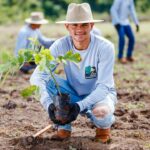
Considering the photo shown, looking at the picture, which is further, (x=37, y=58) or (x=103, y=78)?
(x=103, y=78)

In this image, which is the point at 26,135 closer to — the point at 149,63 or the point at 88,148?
the point at 88,148

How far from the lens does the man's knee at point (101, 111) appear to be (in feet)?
17.3

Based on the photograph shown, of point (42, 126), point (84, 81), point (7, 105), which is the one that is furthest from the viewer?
point (7, 105)

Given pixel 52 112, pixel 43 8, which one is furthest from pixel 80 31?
pixel 43 8

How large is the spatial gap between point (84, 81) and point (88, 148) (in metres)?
0.70

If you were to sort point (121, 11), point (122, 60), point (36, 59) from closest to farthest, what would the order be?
point (36, 59) < point (122, 60) < point (121, 11)

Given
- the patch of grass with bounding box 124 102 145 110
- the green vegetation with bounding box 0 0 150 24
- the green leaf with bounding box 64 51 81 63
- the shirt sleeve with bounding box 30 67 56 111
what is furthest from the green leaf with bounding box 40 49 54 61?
the green vegetation with bounding box 0 0 150 24

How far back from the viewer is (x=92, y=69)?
5.48 meters

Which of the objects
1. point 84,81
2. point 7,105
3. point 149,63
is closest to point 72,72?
point 84,81

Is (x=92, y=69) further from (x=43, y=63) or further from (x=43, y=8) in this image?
(x=43, y=8)

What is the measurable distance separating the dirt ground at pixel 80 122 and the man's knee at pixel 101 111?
0.97 ft

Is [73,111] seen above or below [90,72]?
below

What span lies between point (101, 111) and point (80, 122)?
1133mm

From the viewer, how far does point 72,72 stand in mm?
5609
